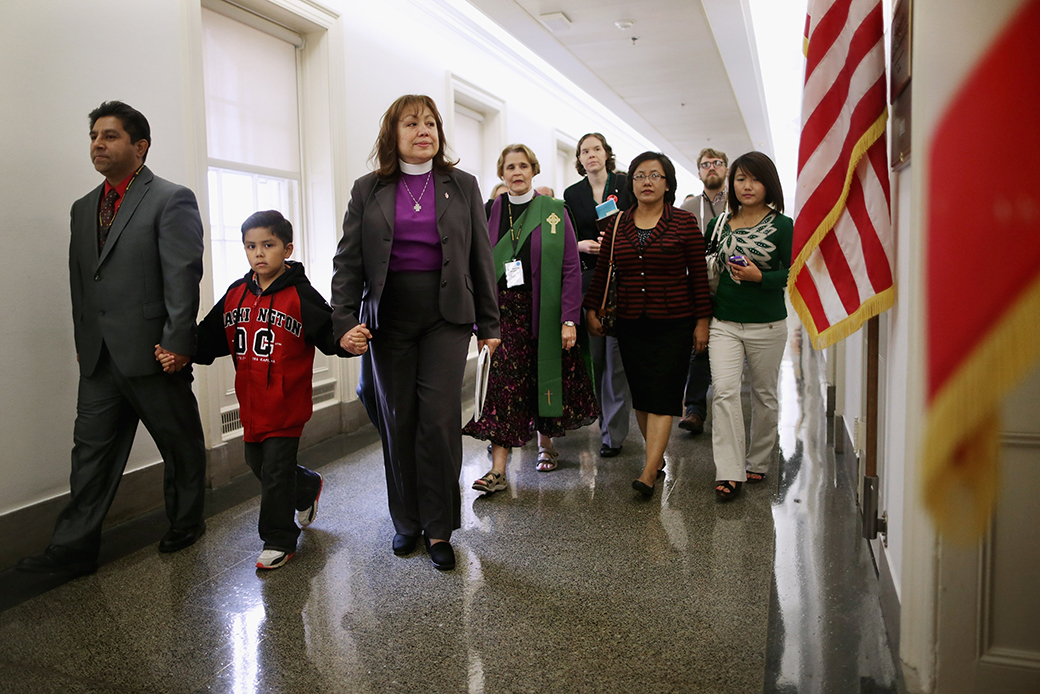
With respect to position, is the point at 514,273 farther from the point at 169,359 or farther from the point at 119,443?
the point at 119,443

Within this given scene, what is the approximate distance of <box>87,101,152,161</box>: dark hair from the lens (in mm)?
2906

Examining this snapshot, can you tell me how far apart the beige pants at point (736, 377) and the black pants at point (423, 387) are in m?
1.33

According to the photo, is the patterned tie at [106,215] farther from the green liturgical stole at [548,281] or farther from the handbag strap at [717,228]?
the handbag strap at [717,228]

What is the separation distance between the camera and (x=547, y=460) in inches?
167

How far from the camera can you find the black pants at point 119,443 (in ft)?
9.51

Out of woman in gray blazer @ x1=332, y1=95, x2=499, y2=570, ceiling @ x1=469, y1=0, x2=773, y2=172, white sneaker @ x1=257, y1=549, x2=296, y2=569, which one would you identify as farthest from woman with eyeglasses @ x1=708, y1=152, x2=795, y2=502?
ceiling @ x1=469, y1=0, x2=773, y2=172

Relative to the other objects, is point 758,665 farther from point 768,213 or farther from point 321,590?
point 768,213

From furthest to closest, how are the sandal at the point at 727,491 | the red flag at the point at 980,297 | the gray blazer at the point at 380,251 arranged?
1. the sandal at the point at 727,491
2. the gray blazer at the point at 380,251
3. the red flag at the point at 980,297

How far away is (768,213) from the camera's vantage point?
3.67m

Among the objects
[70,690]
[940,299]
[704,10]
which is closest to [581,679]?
[70,690]

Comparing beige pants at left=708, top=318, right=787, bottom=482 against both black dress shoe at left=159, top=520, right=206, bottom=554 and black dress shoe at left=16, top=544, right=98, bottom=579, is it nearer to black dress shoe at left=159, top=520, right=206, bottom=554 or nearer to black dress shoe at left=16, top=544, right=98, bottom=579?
black dress shoe at left=159, top=520, right=206, bottom=554

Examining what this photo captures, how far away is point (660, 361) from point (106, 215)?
2448 mm

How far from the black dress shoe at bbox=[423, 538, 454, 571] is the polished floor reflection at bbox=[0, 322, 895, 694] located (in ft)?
0.12

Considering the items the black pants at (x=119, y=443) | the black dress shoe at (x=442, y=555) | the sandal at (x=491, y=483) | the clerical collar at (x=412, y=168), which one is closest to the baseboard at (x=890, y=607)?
the black dress shoe at (x=442, y=555)
